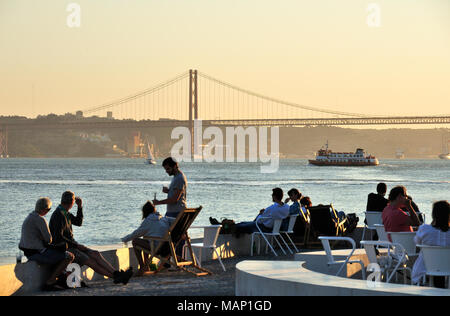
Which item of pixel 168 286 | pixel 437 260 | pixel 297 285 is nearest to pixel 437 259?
pixel 437 260

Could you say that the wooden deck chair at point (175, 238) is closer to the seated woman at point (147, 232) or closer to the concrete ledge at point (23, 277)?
the seated woman at point (147, 232)

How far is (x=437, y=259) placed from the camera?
Answer: 197 inches

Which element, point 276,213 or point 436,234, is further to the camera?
point 276,213

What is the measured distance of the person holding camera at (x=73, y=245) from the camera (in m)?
6.29

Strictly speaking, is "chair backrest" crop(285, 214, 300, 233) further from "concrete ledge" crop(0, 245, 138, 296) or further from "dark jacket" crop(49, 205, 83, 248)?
"dark jacket" crop(49, 205, 83, 248)

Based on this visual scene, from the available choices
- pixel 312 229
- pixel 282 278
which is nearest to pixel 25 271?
pixel 282 278

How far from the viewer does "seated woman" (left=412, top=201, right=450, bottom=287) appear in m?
5.09

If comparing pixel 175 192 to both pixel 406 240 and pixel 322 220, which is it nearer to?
pixel 406 240

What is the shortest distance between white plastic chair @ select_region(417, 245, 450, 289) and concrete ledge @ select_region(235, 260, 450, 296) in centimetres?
36

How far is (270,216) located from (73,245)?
2800mm

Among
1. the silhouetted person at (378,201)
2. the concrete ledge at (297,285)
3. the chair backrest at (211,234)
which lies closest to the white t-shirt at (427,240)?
the concrete ledge at (297,285)
